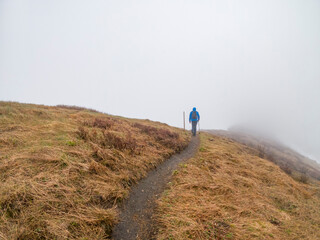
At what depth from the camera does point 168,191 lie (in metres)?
5.55

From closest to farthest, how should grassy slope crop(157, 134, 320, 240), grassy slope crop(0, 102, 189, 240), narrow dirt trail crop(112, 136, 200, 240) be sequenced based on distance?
grassy slope crop(0, 102, 189, 240) < narrow dirt trail crop(112, 136, 200, 240) < grassy slope crop(157, 134, 320, 240)

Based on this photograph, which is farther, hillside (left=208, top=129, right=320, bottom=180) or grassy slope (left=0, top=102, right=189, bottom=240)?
hillside (left=208, top=129, right=320, bottom=180)

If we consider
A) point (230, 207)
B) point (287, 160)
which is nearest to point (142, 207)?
point (230, 207)

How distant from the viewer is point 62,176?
464 centimetres

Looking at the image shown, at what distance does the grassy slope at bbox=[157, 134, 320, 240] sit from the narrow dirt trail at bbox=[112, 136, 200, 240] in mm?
341

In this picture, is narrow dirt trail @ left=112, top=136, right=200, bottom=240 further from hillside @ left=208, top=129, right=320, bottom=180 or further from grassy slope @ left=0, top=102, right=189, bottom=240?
hillside @ left=208, top=129, right=320, bottom=180

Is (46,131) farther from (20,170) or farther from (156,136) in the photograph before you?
(156,136)

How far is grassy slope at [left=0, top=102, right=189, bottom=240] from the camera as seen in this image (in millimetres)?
3377

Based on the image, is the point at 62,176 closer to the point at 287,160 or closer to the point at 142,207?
the point at 142,207

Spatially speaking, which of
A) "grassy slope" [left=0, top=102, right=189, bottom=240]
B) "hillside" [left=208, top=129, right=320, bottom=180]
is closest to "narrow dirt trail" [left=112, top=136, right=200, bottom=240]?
"grassy slope" [left=0, top=102, right=189, bottom=240]

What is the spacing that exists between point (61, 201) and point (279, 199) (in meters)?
8.50

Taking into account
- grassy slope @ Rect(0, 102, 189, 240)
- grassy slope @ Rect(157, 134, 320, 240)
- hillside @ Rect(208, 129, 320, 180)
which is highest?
grassy slope @ Rect(0, 102, 189, 240)

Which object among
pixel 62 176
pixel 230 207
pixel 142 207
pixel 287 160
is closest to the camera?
pixel 62 176

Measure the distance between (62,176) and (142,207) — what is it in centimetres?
275
